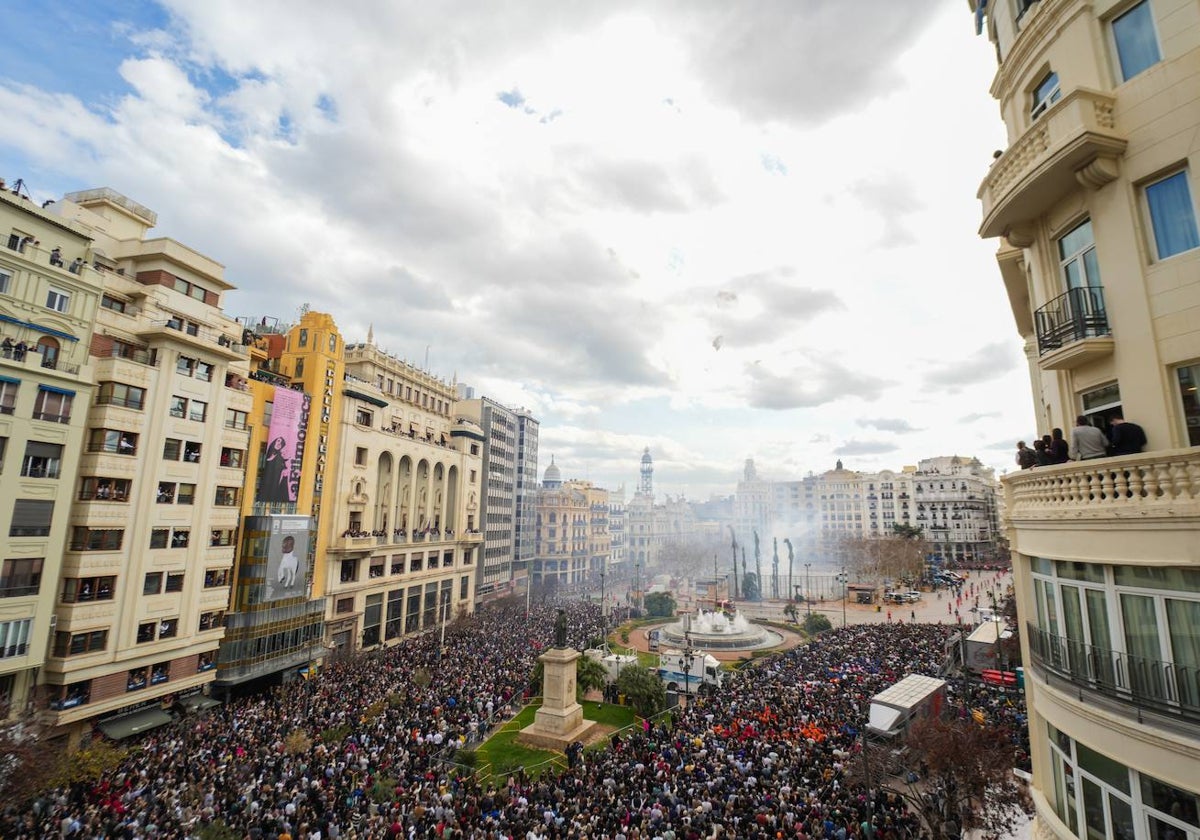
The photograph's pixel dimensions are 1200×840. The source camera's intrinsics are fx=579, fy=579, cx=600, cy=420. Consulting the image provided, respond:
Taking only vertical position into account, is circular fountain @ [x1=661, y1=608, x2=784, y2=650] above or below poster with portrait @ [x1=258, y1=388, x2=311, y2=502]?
below

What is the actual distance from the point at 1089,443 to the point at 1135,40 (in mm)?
6496

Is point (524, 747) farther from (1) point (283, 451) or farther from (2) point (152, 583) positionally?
(1) point (283, 451)

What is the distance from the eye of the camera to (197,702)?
1212 inches

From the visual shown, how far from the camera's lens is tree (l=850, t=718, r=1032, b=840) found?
16.4m

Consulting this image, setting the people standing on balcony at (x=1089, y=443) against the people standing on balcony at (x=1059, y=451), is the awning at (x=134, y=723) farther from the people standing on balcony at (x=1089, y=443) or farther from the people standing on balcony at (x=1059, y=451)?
the people standing on balcony at (x=1089, y=443)

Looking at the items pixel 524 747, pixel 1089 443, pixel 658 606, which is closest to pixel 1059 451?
pixel 1089 443

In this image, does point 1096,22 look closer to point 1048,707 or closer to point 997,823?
point 1048,707

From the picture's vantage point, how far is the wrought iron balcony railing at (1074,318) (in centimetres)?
933

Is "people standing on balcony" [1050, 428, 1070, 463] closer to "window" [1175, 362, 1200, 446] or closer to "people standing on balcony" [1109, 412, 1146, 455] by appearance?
"people standing on balcony" [1109, 412, 1146, 455]

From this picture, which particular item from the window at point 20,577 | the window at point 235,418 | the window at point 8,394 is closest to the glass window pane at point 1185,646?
the window at point 20,577

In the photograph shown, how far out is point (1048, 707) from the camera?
9.38 meters

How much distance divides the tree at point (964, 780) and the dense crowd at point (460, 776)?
1200 mm

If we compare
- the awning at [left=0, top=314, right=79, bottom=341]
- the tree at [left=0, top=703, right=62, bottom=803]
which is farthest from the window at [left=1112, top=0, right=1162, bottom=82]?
the awning at [left=0, top=314, right=79, bottom=341]

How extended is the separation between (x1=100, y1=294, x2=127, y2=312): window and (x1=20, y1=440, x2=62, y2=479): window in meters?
8.17
